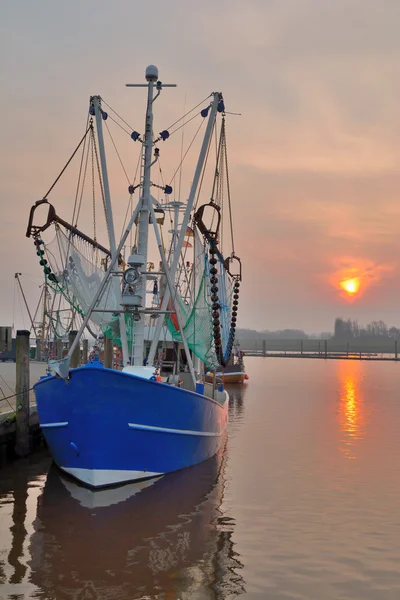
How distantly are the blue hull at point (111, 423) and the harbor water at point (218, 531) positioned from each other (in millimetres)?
531

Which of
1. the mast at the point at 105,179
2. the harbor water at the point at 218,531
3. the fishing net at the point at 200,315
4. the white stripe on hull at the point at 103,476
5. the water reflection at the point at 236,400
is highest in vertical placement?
the mast at the point at 105,179

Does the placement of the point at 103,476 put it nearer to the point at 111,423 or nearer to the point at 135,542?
the point at 111,423

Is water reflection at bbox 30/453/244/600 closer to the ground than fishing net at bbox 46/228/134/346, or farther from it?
closer to the ground

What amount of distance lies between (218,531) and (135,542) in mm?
1785

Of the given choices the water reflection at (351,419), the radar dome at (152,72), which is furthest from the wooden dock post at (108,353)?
the radar dome at (152,72)

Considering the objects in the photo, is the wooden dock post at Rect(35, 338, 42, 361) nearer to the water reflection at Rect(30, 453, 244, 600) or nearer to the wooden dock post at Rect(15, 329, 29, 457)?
the wooden dock post at Rect(15, 329, 29, 457)

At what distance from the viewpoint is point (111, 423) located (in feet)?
45.1

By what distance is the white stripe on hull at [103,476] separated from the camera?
1402 centimetres

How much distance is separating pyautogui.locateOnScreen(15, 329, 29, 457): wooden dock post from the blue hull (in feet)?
9.27

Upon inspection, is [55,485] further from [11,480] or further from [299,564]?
A: [299,564]

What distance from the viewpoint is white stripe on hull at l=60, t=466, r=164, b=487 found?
14.0 meters

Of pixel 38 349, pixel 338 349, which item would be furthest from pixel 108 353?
pixel 338 349

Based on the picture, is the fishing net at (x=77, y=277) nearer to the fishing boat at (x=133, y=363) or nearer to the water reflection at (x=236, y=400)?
the fishing boat at (x=133, y=363)

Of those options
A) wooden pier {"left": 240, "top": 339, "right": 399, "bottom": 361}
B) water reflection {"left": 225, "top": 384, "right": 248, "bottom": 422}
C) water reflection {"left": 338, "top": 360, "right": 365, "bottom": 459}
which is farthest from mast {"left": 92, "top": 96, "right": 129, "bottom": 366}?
wooden pier {"left": 240, "top": 339, "right": 399, "bottom": 361}
